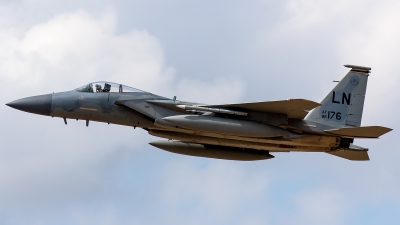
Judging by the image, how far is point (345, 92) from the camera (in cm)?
2827

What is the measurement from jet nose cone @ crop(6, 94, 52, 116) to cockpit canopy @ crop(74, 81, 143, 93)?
1.19m

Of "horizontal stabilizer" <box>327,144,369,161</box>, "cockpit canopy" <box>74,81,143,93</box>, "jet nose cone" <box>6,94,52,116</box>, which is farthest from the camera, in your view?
"horizontal stabilizer" <box>327,144,369,161</box>

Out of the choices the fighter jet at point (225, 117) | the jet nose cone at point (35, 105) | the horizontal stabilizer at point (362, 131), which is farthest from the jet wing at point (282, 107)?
the jet nose cone at point (35, 105)

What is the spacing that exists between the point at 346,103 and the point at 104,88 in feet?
28.6

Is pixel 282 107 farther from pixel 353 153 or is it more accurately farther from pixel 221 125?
pixel 353 153

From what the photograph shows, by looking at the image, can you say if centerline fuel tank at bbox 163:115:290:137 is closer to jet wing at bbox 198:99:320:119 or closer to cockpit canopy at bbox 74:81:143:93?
jet wing at bbox 198:99:320:119

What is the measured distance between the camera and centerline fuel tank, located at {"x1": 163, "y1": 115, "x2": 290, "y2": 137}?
2527 cm

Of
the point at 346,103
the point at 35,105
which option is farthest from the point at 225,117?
the point at 35,105

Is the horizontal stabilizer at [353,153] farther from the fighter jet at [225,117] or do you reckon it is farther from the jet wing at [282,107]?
the jet wing at [282,107]

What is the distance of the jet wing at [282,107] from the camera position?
82.8ft

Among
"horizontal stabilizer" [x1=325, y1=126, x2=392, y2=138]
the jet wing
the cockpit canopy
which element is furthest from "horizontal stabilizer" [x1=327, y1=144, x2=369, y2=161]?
the cockpit canopy

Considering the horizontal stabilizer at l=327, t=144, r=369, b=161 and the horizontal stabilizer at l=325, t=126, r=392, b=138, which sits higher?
the horizontal stabilizer at l=325, t=126, r=392, b=138

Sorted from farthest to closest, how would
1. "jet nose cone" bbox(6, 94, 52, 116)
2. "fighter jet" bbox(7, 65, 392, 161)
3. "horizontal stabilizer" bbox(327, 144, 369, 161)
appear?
"horizontal stabilizer" bbox(327, 144, 369, 161)
"jet nose cone" bbox(6, 94, 52, 116)
"fighter jet" bbox(7, 65, 392, 161)

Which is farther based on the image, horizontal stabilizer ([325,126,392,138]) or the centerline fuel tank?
horizontal stabilizer ([325,126,392,138])
